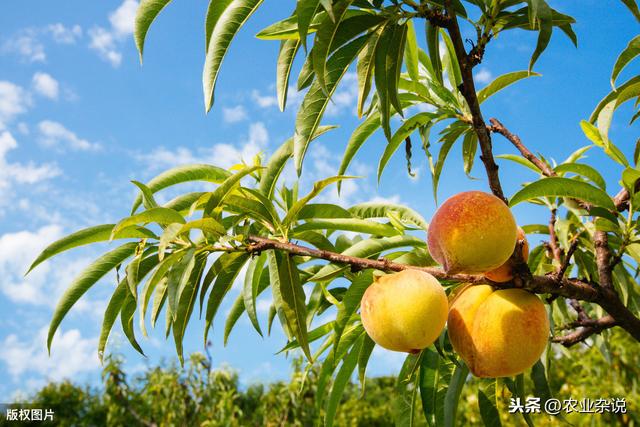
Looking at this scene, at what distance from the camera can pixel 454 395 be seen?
4.22ft

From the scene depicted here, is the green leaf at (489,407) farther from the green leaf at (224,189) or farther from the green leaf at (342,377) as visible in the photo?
the green leaf at (224,189)

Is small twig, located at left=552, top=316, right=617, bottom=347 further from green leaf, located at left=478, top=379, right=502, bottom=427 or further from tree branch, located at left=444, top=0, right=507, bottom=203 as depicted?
tree branch, located at left=444, top=0, right=507, bottom=203

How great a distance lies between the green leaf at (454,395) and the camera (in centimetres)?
126

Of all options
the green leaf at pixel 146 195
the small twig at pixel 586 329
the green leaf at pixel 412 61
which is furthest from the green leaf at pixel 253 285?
the small twig at pixel 586 329

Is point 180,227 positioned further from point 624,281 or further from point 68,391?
point 68,391

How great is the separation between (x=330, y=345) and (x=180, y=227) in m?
0.64

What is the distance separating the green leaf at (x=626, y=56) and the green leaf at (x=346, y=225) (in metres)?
0.68

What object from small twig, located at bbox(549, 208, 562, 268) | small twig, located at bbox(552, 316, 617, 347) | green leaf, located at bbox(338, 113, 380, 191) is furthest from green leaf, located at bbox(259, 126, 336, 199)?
small twig, located at bbox(552, 316, 617, 347)

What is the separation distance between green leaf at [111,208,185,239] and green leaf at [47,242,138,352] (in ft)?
0.59

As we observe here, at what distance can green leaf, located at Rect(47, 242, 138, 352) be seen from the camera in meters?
1.23

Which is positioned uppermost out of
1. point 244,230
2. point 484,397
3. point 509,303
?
point 244,230

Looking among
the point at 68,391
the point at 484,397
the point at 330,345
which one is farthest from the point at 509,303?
the point at 68,391

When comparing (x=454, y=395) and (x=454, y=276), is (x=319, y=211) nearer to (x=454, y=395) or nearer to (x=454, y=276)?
(x=454, y=276)

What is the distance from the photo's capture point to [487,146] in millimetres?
984
